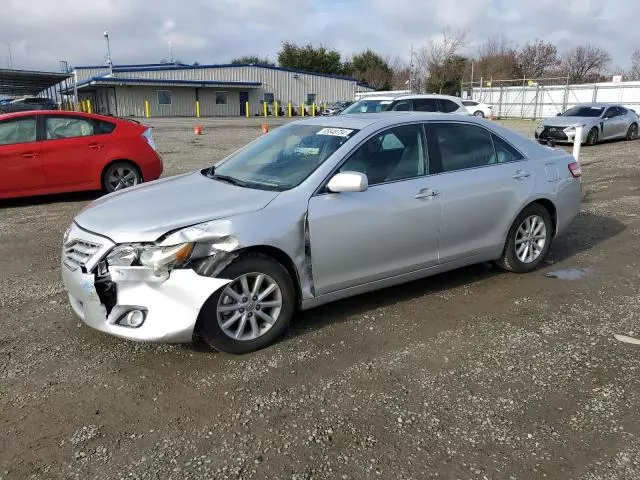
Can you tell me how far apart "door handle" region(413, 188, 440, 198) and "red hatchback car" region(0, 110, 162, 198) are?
250 inches

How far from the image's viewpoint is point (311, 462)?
267cm

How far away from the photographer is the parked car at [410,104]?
13.0 metres

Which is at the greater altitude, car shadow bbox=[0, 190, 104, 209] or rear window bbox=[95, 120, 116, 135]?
rear window bbox=[95, 120, 116, 135]

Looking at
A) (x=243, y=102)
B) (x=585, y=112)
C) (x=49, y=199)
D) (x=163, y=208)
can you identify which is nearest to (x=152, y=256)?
(x=163, y=208)

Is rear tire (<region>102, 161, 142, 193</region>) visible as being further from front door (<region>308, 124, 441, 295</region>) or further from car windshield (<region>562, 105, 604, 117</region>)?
car windshield (<region>562, 105, 604, 117</region>)

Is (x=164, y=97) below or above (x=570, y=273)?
above

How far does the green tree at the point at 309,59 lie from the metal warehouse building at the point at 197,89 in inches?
461

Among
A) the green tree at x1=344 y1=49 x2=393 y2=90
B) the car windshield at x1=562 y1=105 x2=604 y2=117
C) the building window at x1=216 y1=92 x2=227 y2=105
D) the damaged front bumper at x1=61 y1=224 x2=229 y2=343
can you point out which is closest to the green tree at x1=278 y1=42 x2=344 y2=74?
the green tree at x1=344 y1=49 x2=393 y2=90

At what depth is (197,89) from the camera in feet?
161

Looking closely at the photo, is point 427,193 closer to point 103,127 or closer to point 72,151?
point 72,151

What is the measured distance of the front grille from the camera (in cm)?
354

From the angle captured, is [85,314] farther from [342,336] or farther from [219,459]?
[342,336]

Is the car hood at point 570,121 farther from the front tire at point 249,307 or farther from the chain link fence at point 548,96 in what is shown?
the front tire at point 249,307

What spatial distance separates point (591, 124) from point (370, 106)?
30.8 ft
